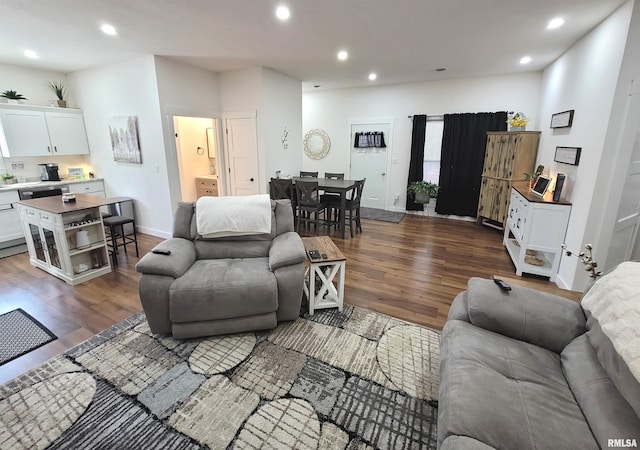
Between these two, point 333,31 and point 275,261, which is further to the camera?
point 333,31

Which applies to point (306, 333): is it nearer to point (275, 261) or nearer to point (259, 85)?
point (275, 261)

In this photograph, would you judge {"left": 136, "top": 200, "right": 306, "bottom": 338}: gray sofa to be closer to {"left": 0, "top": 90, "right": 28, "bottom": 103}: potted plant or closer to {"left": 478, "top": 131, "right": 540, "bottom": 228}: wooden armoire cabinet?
{"left": 478, "top": 131, "right": 540, "bottom": 228}: wooden armoire cabinet

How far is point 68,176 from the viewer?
5.18 metres

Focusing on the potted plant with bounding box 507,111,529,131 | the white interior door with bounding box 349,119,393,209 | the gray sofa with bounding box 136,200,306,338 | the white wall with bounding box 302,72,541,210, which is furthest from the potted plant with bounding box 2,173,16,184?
the potted plant with bounding box 507,111,529,131

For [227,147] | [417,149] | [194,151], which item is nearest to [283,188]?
[227,147]

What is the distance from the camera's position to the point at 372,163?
6.87 m

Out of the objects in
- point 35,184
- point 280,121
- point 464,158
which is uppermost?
point 280,121

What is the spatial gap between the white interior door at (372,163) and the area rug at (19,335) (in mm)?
6004

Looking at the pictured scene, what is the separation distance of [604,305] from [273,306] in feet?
6.41

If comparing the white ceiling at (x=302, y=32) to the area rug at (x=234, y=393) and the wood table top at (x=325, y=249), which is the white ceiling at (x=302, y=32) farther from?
the area rug at (x=234, y=393)

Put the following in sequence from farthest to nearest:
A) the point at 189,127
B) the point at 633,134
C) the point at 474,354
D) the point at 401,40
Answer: the point at 189,127 → the point at 401,40 → the point at 633,134 → the point at 474,354

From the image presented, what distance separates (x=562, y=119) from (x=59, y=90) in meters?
7.65

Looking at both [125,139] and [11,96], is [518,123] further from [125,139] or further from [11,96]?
[11,96]

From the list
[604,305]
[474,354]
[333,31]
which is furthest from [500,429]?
[333,31]
